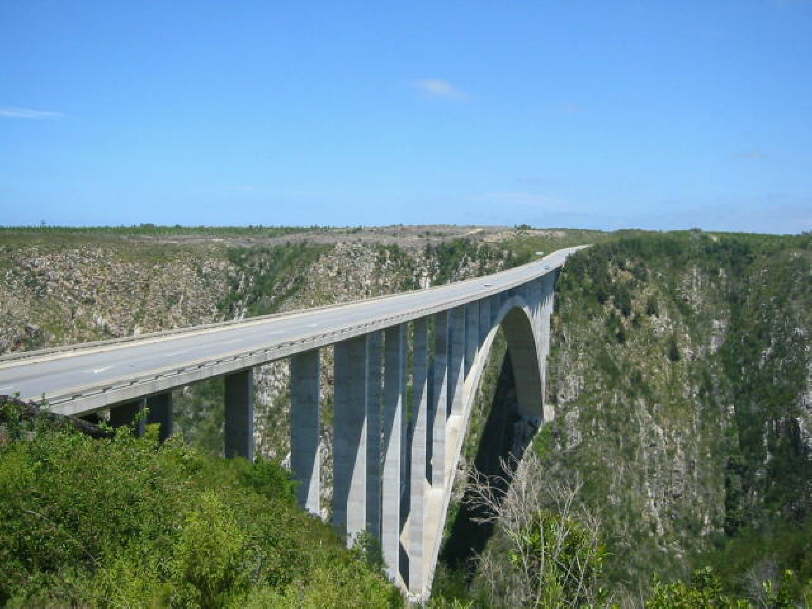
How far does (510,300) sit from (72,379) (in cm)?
3176

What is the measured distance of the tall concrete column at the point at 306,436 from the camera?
65.7 ft

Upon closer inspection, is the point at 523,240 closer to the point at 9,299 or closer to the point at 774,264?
the point at 774,264

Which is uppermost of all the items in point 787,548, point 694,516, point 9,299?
point 9,299

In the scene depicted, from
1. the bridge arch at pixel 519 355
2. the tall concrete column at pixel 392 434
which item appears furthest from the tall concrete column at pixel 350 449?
the bridge arch at pixel 519 355

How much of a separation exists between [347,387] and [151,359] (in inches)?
249

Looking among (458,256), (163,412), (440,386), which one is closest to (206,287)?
(458,256)

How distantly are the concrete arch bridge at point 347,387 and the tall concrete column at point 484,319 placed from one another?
62 millimetres

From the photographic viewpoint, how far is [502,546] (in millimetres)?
49125

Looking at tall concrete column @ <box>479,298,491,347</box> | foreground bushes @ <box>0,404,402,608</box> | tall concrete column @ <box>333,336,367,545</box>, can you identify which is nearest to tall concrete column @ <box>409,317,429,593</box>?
tall concrete column @ <box>479,298,491,347</box>

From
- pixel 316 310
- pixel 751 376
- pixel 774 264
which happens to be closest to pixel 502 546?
pixel 316 310

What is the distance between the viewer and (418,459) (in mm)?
32000

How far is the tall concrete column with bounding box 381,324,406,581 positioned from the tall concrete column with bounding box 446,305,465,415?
295 inches

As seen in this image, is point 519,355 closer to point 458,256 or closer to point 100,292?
point 458,256

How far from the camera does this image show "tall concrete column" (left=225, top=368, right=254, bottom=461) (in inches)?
699
